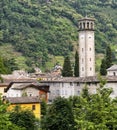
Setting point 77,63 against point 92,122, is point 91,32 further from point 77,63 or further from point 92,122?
point 92,122

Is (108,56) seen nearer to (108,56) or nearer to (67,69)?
(108,56)

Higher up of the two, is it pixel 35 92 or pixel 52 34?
pixel 52 34

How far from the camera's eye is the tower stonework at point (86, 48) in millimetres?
88062

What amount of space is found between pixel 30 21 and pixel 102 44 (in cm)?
3048

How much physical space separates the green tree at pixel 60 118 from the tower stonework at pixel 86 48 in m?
44.0

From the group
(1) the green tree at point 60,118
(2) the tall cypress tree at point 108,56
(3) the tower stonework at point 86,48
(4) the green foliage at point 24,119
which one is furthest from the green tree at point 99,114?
(2) the tall cypress tree at point 108,56

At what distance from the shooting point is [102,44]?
194000mm

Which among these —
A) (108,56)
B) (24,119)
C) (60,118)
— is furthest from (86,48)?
(24,119)

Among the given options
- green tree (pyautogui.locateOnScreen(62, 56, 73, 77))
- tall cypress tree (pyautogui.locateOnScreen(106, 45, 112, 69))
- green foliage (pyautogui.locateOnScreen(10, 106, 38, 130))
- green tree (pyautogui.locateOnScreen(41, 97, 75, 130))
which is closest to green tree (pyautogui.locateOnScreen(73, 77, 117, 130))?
green tree (pyautogui.locateOnScreen(41, 97, 75, 130))

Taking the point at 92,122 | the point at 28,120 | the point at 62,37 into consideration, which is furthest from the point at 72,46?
the point at 92,122

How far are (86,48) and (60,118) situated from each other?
47832 mm

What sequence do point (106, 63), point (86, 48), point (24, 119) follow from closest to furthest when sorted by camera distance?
point (24, 119) → point (86, 48) → point (106, 63)

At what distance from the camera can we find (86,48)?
89.0 metres

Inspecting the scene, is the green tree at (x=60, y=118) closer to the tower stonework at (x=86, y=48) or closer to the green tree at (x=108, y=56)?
the tower stonework at (x=86, y=48)
